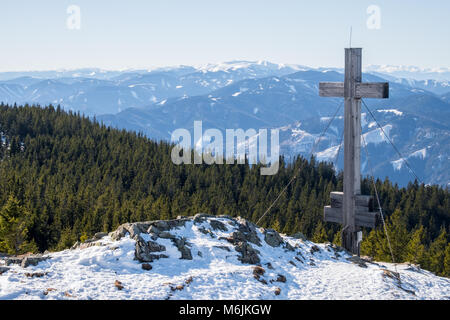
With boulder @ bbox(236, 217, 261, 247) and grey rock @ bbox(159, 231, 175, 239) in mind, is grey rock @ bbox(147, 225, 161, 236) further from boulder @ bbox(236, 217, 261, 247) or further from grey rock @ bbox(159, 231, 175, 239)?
boulder @ bbox(236, 217, 261, 247)

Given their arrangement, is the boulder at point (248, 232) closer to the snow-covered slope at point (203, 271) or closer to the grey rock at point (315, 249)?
the snow-covered slope at point (203, 271)

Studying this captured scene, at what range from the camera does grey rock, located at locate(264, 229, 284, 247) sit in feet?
55.9

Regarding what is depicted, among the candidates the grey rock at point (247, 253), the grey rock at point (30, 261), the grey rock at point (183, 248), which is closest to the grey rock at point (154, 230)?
the grey rock at point (183, 248)

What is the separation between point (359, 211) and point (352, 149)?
2139 millimetres


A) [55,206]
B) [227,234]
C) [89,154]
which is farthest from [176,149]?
[227,234]

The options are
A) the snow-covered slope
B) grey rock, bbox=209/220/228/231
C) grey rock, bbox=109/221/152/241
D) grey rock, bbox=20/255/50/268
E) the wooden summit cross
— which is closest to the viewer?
the snow-covered slope

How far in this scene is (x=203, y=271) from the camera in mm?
13719

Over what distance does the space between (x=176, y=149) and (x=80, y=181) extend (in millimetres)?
55489

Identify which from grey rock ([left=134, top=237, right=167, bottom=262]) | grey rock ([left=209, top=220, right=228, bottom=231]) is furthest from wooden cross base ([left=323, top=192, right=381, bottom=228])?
grey rock ([left=134, top=237, right=167, bottom=262])

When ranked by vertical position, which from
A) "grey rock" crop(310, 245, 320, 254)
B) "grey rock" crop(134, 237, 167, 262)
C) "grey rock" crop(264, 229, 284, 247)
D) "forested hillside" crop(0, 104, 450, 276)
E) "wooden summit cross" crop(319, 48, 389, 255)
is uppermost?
"wooden summit cross" crop(319, 48, 389, 255)

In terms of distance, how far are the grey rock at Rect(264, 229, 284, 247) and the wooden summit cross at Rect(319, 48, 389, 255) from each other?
6.22ft

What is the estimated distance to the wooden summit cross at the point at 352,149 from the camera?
16.1 metres

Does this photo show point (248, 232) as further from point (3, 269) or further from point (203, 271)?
point (3, 269)

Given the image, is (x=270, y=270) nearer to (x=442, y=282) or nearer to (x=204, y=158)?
(x=442, y=282)
